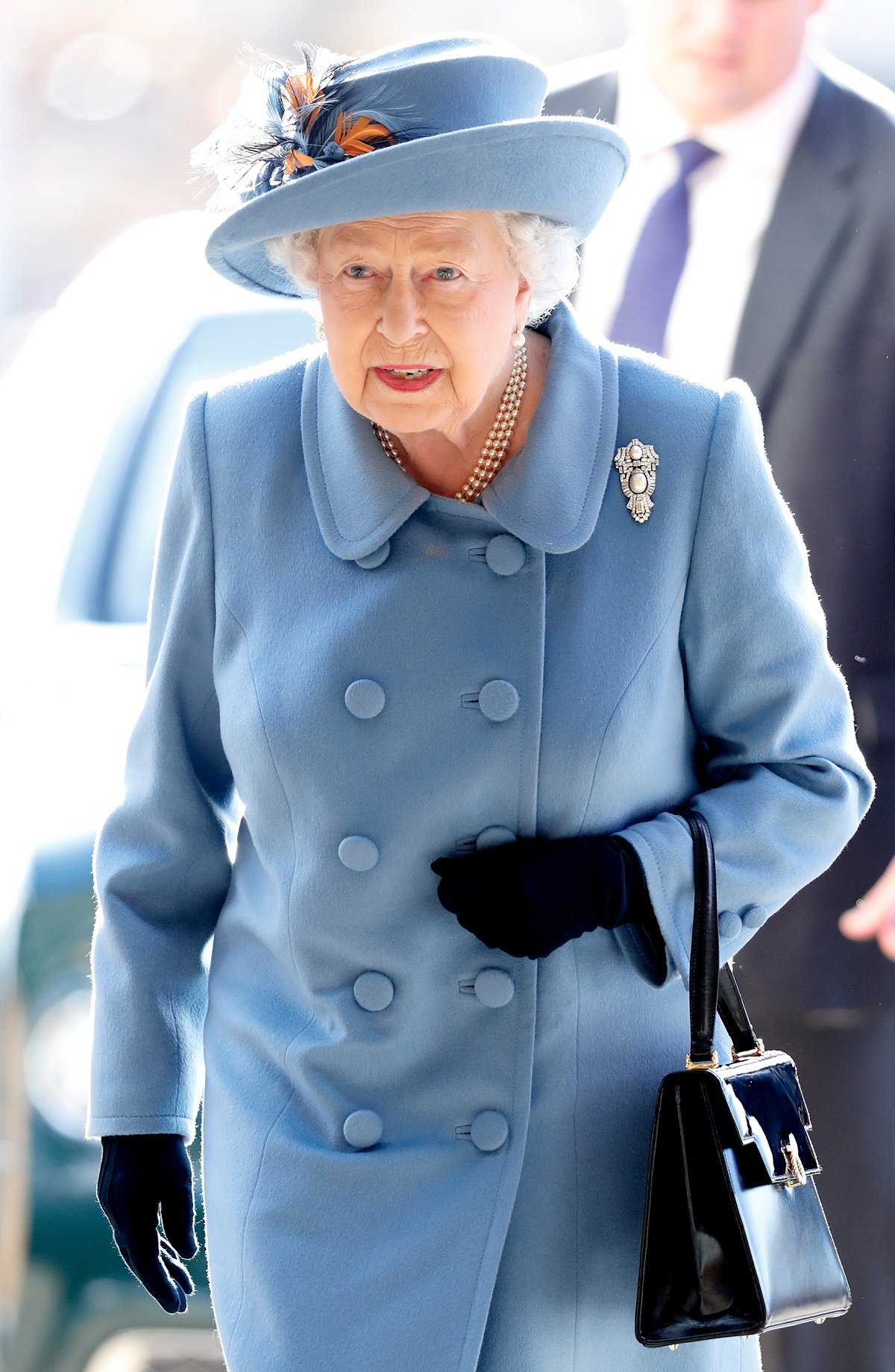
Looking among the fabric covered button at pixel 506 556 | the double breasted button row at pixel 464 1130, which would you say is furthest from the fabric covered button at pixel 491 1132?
the fabric covered button at pixel 506 556

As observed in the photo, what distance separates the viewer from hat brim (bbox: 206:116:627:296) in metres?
1.69

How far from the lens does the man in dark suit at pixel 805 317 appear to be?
267cm

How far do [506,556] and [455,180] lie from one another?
0.42m

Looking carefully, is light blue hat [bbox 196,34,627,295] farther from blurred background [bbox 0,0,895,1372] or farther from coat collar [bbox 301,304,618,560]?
blurred background [bbox 0,0,895,1372]

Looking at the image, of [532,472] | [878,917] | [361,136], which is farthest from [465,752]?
[878,917]

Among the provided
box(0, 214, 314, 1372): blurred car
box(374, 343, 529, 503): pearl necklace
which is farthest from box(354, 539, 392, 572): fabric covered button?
box(0, 214, 314, 1372): blurred car

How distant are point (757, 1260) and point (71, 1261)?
1476 mm

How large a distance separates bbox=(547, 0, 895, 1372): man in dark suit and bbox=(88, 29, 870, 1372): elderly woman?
2.50 feet

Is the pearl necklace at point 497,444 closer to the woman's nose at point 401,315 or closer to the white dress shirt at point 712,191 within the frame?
the woman's nose at point 401,315

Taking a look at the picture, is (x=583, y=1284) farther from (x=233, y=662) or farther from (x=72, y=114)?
(x=72, y=114)

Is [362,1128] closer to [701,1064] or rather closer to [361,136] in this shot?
[701,1064]

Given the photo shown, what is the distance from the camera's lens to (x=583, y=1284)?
1.88 meters

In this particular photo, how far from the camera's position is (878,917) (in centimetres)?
275

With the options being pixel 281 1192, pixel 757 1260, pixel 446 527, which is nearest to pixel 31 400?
pixel 446 527
